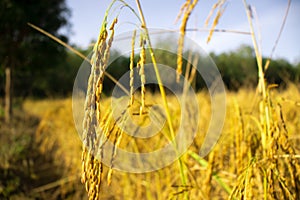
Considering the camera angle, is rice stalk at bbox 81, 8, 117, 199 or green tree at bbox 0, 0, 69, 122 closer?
rice stalk at bbox 81, 8, 117, 199

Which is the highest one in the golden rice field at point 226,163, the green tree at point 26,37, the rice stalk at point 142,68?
the green tree at point 26,37

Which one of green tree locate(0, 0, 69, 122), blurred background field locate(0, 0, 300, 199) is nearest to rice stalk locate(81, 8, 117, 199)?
blurred background field locate(0, 0, 300, 199)

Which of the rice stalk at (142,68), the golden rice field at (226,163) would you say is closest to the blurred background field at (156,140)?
the golden rice field at (226,163)

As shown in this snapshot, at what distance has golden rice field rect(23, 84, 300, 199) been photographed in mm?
539

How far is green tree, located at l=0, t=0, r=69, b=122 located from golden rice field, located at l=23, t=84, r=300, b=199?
2.45m

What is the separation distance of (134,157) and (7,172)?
115 centimetres

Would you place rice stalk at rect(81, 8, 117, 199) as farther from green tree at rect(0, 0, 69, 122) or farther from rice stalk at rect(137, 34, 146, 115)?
green tree at rect(0, 0, 69, 122)

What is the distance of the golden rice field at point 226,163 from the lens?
539 millimetres

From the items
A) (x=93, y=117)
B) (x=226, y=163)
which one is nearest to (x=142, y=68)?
(x=93, y=117)

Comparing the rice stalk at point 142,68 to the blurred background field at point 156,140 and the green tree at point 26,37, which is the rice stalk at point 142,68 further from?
the green tree at point 26,37

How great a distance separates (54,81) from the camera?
1339 centimetres

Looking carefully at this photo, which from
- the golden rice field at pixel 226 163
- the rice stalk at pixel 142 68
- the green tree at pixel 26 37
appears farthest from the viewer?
the green tree at pixel 26 37

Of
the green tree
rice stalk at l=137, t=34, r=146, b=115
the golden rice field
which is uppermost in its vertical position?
the green tree

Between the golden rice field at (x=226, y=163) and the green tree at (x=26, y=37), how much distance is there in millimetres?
2449
